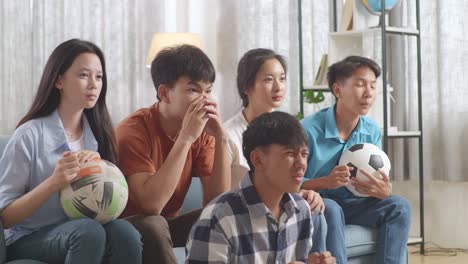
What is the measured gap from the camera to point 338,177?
9.84ft

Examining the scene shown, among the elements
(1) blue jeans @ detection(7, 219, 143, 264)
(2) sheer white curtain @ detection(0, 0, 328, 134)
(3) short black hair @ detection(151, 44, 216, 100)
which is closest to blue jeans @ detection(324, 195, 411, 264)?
(3) short black hair @ detection(151, 44, 216, 100)

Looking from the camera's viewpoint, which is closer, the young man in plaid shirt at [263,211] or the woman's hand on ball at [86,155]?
the young man in plaid shirt at [263,211]

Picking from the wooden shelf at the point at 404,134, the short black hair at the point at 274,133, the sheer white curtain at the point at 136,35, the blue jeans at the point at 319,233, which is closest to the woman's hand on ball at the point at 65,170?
the short black hair at the point at 274,133

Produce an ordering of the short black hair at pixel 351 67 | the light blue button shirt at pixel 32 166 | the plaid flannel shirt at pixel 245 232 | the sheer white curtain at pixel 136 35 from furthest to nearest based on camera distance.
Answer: the sheer white curtain at pixel 136 35 → the short black hair at pixel 351 67 → the light blue button shirt at pixel 32 166 → the plaid flannel shirt at pixel 245 232

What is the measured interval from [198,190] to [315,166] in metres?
0.52

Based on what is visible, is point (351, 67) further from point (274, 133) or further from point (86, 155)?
point (86, 155)

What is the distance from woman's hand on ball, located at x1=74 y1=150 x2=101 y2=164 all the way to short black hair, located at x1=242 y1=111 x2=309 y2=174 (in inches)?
18.1

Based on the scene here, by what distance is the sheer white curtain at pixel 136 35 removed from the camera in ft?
16.8

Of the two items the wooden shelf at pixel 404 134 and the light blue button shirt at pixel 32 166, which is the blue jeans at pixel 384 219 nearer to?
the light blue button shirt at pixel 32 166

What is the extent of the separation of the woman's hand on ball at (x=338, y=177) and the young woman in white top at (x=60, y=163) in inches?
37.1

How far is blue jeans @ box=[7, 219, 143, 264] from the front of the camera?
84.7 inches

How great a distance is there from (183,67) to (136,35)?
9.62 feet

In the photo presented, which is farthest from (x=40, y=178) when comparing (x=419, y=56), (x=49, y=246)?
(x=419, y=56)

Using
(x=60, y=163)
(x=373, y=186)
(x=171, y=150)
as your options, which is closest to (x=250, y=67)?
(x=373, y=186)
